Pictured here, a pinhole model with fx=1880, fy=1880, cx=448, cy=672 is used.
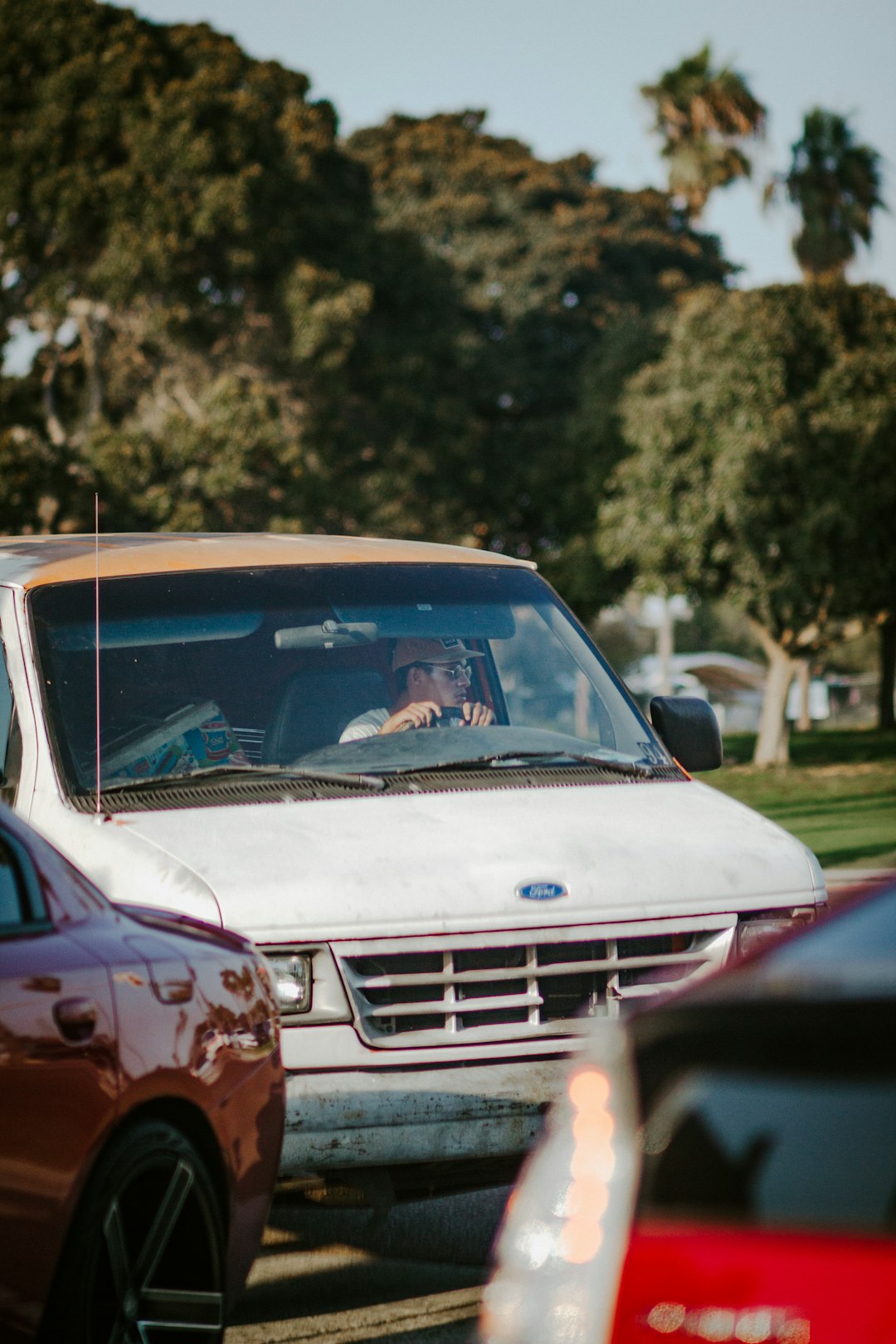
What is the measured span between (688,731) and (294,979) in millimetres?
2051

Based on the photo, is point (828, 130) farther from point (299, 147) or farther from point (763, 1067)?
point (763, 1067)

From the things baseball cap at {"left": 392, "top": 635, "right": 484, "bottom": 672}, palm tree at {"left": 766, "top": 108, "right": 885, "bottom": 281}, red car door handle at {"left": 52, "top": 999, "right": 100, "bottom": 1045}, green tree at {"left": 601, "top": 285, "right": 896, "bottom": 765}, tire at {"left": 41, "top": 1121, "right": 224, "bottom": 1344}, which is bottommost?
tire at {"left": 41, "top": 1121, "right": 224, "bottom": 1344}

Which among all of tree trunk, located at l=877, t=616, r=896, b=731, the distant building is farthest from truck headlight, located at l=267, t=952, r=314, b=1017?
the distant building

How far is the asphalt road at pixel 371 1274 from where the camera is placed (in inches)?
190

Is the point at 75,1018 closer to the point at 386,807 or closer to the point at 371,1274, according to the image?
the point at 386,807

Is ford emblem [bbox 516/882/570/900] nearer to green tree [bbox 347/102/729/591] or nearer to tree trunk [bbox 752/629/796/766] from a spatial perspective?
tree trunk [bbox 752/629/796/766]

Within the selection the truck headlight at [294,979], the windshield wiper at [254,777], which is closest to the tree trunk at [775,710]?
the windshield wiper at [254,777]

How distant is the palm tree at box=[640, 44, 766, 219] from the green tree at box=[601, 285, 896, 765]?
568 inches

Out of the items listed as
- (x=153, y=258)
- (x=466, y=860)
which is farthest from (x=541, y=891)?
(x=153, y=258)

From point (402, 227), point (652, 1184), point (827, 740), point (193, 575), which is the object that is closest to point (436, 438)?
point (402, 227)

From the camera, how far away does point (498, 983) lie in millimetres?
5016

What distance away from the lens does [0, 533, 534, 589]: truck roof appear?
19.6 feet

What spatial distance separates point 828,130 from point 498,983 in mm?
49429

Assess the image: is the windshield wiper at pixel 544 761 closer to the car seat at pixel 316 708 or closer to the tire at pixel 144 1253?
the car seat at pixel 316 708
